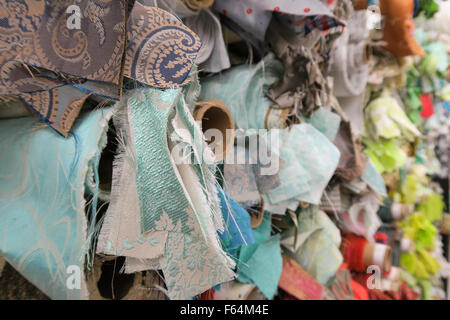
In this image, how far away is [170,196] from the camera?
0.30 meters

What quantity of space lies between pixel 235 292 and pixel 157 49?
16.8 inches

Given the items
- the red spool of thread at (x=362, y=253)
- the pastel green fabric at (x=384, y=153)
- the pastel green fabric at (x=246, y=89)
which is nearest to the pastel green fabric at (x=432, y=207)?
the pastel green fabric at (x=384, y=153)

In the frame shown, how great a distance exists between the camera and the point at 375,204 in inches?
38.0

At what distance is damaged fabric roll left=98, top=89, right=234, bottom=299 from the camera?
0.29 metres

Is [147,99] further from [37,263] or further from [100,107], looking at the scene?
[37,263]

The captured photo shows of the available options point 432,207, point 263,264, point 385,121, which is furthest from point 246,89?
point 432,207

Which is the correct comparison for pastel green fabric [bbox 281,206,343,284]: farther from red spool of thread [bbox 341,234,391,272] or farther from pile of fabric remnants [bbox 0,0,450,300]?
red spool of thread [bbox 341,234,391,272]

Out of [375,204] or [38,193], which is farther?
[375,204]

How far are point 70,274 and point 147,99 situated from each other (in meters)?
0.18

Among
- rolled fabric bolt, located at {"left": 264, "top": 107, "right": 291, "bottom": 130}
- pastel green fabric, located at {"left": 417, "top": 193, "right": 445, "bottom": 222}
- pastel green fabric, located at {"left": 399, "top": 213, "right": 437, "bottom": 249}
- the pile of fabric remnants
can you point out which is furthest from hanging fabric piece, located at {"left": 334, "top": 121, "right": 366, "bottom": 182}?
pastel green fabric, located at {"left": 417, "top": 193, "right": 445, "bottom": 222}

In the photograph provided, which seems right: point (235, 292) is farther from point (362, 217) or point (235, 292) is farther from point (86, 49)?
point (362, 217)

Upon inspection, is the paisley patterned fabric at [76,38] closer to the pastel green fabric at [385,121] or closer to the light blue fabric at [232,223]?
the light blue fabric at [232,223]
